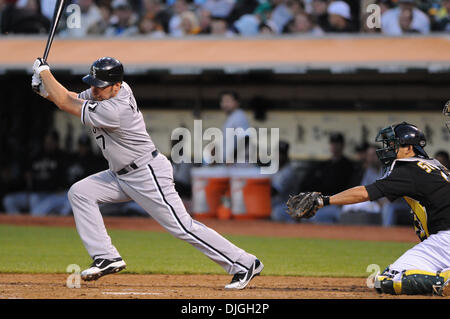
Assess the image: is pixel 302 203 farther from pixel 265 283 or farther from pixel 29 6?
pixel 29 6

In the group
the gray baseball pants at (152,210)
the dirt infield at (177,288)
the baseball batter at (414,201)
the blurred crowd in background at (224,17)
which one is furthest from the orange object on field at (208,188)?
the baseball batter at (414,201)

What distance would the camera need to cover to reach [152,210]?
5684 millimetres

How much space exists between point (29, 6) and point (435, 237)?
889cm

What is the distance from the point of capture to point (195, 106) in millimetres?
12445

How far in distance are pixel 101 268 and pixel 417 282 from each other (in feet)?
6.62

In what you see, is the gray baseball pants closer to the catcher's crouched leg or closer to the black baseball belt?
the black baseball belt

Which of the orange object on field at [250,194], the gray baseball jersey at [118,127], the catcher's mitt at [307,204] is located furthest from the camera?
the orange object on field at [250,194]

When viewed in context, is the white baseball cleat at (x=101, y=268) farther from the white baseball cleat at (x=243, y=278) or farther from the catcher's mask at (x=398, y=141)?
the catcher's mask at (x=398, y=141)

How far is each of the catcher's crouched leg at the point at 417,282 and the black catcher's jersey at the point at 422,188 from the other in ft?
0.98

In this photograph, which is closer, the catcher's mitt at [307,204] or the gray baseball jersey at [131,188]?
the catcher's mitt at [307,204]

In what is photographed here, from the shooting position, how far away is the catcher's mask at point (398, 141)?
546 centimetres

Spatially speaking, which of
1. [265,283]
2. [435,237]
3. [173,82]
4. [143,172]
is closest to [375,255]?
[265,283]

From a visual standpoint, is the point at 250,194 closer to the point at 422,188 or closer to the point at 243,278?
the point at 243,278

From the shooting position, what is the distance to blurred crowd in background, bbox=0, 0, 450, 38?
11.4m
